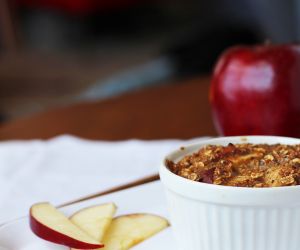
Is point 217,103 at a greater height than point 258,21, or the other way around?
point 217,103

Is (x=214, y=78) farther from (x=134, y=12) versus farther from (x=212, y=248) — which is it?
(x=134, y=12)

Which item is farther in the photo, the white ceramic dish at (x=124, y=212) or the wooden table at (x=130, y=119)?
the wooden table at (x=130, y=119)

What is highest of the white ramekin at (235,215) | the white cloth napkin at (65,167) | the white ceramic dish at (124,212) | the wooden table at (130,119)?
the white ramekin at (235,215)

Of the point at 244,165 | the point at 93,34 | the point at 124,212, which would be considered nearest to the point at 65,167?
the point at 124,212

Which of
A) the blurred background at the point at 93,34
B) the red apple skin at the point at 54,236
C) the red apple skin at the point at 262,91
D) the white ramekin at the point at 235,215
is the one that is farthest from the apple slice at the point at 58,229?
the blurred background at the point at 93,34

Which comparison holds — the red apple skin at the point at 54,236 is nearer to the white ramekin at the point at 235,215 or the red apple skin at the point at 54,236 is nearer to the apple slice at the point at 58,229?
the apple slice at the point at 58,229

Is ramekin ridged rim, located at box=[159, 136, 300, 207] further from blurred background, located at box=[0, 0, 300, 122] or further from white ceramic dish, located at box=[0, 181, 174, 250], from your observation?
blurred background, located at box=[0, 0, 300, 122]

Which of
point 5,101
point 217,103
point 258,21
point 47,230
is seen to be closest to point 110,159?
point 217,103

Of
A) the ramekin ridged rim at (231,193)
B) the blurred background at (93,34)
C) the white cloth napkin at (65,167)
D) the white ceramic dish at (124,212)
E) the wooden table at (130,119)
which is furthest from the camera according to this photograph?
the blurred background at (93,34)
